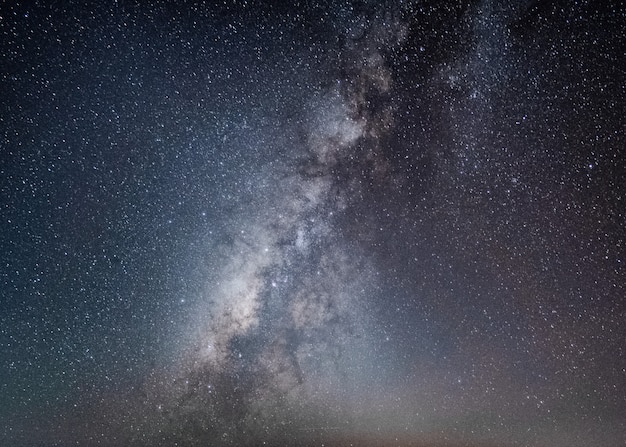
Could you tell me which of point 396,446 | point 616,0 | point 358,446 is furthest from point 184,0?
point 358,446

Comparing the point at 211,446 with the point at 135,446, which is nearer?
the point at 135,446

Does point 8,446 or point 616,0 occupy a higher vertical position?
point 616,0

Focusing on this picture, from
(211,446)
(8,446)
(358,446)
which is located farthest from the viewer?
(358,446)

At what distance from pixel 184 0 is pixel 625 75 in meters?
3.11

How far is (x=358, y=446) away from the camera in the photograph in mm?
30062

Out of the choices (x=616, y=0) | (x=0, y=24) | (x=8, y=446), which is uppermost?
(x=0, y=24)

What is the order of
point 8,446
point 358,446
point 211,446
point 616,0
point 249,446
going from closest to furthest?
1. point 616,0
2. point 8,446
3. point 249,446
4. point 211,446
5. point 358,446

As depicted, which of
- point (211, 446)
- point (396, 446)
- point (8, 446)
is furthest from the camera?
point (396, 446)

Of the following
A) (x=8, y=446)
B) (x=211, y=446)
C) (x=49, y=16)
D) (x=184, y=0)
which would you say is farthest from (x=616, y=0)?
(x=8, y=446)

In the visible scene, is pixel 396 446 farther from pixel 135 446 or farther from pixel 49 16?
pixel 49 16

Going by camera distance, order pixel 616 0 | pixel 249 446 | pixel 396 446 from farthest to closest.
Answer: pixel 396 446, pixel 249 446, pixel 616 0

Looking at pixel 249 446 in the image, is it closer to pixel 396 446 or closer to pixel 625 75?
pixel 625 75

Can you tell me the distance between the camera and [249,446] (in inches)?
179

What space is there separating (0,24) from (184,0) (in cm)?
116
